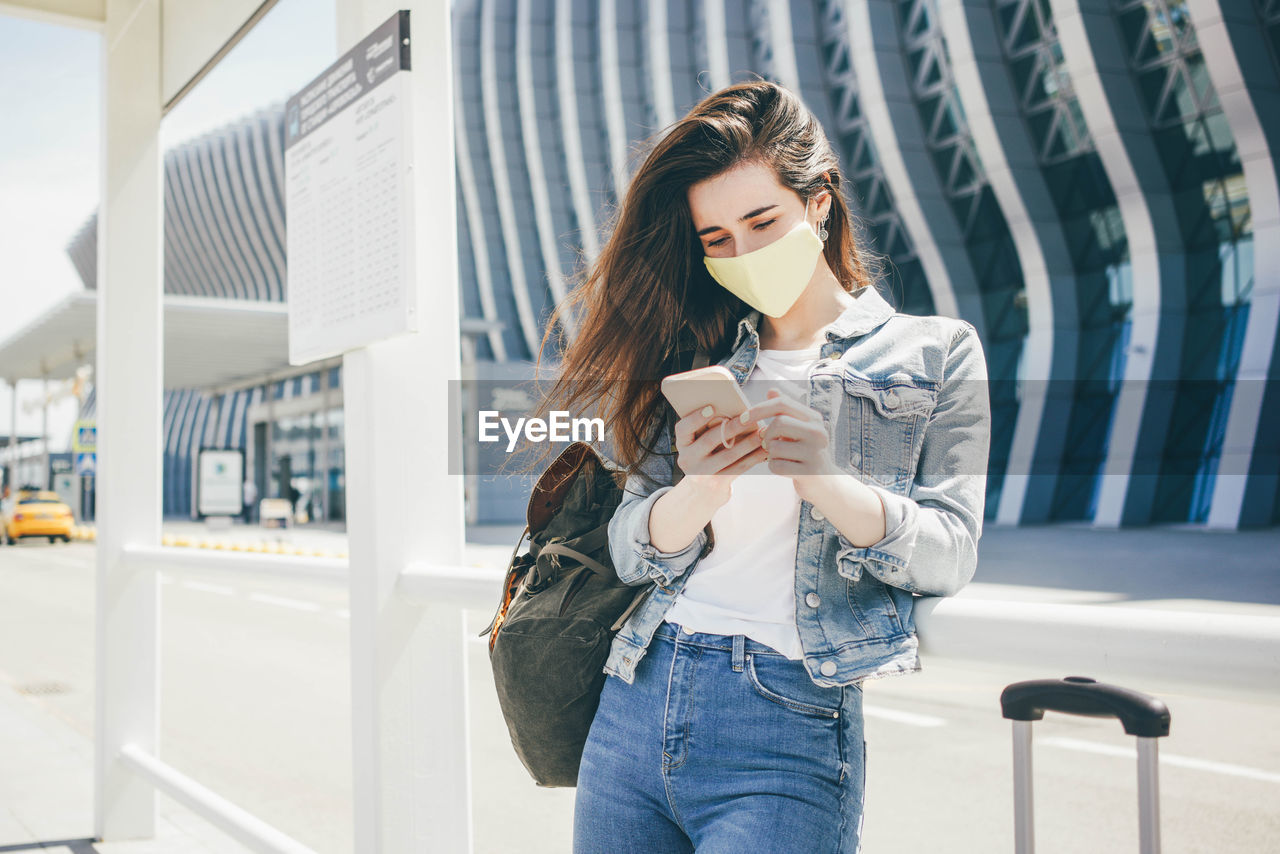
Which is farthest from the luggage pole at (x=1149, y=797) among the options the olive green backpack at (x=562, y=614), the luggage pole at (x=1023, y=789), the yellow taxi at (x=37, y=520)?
the yellow taxi at (x=37, y=520)

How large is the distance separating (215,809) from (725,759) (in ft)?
7.45

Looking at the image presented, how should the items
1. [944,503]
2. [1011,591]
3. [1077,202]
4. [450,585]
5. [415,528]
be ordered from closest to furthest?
[944,503] < [450,585] < [415,528] < [1011,591] < [1077,202]

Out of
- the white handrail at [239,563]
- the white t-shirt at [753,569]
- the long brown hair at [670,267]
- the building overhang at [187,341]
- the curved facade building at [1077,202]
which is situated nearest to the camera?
the white t-shirt at [753,569]

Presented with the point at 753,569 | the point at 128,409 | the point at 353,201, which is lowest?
the point at 753,569

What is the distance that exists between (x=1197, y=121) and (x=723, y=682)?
23.7m

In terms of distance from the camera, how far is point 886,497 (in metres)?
1.29

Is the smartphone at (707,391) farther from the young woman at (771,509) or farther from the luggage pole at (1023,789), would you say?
the luggage pole at (1023,789)

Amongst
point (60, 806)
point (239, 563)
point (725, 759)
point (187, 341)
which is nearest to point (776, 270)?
point (725, 759)

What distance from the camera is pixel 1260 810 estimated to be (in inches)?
169

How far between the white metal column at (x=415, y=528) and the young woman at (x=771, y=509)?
2.86 feet

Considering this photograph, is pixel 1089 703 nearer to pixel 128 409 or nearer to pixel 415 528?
pixel 415 528

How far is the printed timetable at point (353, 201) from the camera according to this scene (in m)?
2.36

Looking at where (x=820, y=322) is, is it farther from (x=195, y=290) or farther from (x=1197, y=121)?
(x=195, y=290)

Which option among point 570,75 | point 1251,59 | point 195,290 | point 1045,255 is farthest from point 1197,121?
point 195,290
